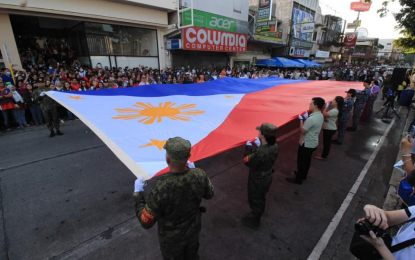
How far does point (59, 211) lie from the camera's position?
334cm

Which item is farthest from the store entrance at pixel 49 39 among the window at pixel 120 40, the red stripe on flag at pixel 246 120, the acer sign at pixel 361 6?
the acer sign at pixel 361 6

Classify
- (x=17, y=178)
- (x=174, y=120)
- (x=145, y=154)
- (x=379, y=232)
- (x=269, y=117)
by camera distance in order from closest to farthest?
(x=379, y=232), (x=145, y=154), (x=174, y=120), (x=269, y=117), (x=17, y=178)

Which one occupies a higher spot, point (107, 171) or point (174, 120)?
point (174, 120)

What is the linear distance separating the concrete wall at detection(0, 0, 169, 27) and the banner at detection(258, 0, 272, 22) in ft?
32.3

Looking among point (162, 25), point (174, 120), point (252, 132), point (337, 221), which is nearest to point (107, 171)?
point (174, 120)

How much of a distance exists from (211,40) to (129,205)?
15.5 metres

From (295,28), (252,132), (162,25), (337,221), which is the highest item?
(295,28)

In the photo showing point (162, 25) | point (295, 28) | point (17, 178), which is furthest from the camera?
point (295, 28)

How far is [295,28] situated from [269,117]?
92.3ft

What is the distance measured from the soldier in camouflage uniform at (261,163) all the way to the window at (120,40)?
1313 centimetres

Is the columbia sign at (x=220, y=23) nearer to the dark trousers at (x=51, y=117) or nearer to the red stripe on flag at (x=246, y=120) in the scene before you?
the red stripe on flag at (x=246, y=120)

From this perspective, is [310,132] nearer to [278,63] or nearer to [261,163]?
[261,163]

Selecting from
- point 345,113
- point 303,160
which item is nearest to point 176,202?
point 303,160

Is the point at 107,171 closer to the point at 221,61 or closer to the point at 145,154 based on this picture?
the point at 145,154
